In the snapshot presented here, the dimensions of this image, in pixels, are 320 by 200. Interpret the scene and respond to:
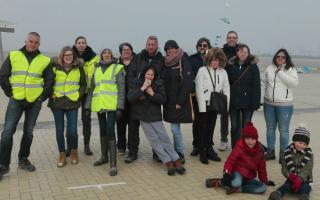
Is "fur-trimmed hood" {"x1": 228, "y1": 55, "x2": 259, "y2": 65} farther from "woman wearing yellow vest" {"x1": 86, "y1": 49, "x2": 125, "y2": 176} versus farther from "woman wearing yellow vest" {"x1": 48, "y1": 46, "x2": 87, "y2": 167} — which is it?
"woman wearing yellow vest" {"x1": 48, "y1": 46, "x2": 87, "y2": 167}

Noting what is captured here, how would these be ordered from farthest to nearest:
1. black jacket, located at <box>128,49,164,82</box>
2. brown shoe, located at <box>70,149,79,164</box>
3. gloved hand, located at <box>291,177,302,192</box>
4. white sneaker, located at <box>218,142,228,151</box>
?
white sneaker, located at <box>218,142,228,151</box>
brown shoe, located at <box>70,149,79,164</box>
black jacket, located at <box>128,49,164,82</box>
gloved hand, located at <box>291,177,302,192</box>

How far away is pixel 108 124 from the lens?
5652 mm

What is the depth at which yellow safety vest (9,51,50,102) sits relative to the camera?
5238 millimetres

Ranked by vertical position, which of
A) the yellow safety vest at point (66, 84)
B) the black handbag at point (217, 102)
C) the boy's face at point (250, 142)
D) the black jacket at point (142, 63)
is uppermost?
the black jacket at point (142, 63)

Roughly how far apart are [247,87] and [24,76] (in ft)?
10.9

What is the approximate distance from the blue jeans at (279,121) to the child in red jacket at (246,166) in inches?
51.7

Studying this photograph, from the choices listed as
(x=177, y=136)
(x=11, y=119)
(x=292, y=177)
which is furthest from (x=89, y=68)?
(x=292, y=177)

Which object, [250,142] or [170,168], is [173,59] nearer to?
[170,168]

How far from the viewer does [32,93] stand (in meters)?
5.33

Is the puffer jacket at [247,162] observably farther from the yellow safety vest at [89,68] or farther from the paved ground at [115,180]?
the yellow safety vest at [89,68]

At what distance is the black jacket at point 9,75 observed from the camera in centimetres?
519

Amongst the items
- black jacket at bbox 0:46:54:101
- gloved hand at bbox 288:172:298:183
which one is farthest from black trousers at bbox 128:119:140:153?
gloved hand at bbox 288:172:298:183

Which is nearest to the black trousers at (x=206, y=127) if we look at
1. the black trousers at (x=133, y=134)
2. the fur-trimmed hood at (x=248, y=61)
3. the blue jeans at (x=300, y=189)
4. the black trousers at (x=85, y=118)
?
the fur-trimmed hood at (x=248, y=61)

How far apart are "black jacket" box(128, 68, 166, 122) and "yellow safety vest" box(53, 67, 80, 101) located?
85 cm
